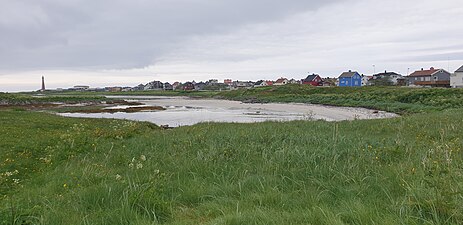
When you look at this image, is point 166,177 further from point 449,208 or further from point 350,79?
point 350,79

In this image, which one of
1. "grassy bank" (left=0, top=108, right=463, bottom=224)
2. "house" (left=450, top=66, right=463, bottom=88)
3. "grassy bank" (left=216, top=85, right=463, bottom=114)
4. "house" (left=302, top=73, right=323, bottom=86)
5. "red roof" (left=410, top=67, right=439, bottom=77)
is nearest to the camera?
"grassy bank" (left=0, top=108, right=463, bottom=224)

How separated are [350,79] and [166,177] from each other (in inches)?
4578

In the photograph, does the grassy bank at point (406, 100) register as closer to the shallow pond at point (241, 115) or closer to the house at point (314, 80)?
the shallow pond at point (241, 115)

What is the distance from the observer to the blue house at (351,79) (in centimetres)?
11319

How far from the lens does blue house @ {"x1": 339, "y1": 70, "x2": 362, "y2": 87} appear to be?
113188mm

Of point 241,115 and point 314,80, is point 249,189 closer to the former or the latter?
point 241,115

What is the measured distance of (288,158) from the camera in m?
7.32

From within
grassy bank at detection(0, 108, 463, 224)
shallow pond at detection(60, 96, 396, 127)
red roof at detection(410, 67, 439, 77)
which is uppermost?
→ red roof at detection(410, 67, 439, 77)

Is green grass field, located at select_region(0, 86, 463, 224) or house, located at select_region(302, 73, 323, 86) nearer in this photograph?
green grass field, located at select_region(0, 86, 463, 224)

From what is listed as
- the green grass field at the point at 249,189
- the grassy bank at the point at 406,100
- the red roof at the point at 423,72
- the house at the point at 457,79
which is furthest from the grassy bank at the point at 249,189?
the red roof at the point at 423,72

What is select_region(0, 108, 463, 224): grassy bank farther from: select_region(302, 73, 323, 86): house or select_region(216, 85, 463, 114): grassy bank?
select_region(302, 73, 323, 86): house

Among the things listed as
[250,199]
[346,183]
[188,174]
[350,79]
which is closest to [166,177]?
[188,174]

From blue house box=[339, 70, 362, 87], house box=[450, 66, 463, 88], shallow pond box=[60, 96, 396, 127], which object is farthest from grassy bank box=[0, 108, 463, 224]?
blue house box=[339, 70, 362, 87]

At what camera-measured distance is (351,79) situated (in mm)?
113062
